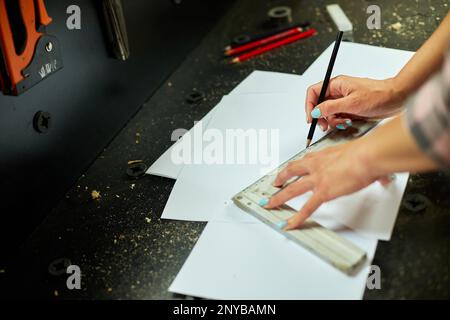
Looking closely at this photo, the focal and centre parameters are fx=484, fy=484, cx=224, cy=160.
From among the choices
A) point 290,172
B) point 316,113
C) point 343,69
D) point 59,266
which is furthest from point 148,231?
point 343,69

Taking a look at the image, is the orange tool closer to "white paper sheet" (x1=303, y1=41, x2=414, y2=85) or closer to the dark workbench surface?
the dark workbench surface

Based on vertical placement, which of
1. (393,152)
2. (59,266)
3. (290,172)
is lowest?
(59,266)

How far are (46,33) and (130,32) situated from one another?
27cm

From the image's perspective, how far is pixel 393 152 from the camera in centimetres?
55

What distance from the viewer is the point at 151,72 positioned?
1.11 metres

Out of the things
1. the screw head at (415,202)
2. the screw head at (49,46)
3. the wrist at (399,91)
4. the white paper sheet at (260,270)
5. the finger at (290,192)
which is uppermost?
the screw head at (49,46)

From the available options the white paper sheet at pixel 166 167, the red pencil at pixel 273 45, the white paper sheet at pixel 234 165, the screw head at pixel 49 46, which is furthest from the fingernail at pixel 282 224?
the red pencil at pixel 273 45

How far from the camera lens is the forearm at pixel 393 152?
52 cm

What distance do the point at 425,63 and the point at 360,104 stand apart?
13cm

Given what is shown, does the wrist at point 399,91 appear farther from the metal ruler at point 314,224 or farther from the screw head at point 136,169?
the screw head at point 136,169

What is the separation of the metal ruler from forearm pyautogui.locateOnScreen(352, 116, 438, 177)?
0.12 metres

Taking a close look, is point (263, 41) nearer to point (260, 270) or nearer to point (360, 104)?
point (360, 104)

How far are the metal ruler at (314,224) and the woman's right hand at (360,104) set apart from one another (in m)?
0.03

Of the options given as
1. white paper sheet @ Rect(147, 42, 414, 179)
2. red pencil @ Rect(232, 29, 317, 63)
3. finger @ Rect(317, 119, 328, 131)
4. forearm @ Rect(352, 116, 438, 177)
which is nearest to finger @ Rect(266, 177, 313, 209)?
forearm @ Rect(352, 116, 438, 177)
